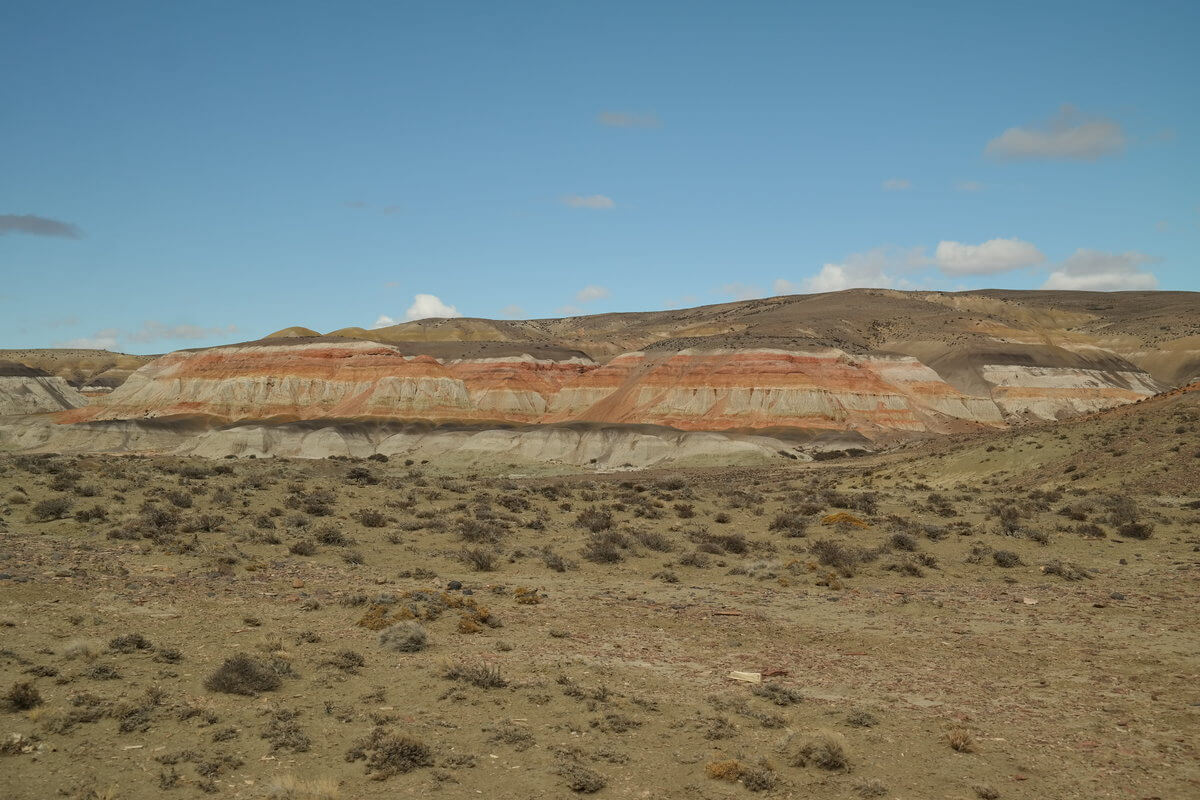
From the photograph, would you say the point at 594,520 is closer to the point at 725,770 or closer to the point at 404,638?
the point at 404,638

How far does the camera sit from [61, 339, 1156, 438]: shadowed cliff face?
96188mm

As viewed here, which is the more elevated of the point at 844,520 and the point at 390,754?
the point at 844,520

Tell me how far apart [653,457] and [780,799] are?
7329 cm

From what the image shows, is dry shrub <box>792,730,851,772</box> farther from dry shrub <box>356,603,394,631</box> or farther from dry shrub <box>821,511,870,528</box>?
dry shrub <box>821,511,870,528</box>

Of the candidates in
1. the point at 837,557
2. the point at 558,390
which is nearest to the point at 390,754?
the point at 837,557

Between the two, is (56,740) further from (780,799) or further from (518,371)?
(518,371)

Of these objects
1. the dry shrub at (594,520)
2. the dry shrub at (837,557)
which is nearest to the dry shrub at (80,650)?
the dry shrub at (594,520)

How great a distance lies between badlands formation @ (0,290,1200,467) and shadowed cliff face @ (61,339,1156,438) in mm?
226

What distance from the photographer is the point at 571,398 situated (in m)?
114

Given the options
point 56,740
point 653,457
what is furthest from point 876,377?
point 56,740

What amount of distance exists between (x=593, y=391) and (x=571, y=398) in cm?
323

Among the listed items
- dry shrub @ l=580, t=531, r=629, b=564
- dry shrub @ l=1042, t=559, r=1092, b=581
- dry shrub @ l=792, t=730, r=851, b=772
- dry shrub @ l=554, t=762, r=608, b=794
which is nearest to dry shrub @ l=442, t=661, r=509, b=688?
dry shrub @ l=554, t=762, r=608, b=794

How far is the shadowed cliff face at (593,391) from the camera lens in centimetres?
9619

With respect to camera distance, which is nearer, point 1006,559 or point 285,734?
point 285,734
